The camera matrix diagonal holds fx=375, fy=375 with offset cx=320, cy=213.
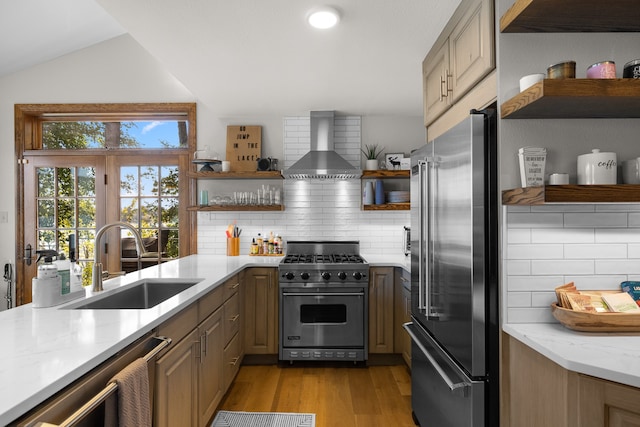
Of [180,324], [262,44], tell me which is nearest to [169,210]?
[262,44]

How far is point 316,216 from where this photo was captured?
14.1ft

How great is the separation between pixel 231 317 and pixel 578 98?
263 centimetres

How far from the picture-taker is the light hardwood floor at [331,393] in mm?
2594

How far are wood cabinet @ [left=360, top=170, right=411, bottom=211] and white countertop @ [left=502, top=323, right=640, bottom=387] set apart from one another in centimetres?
252

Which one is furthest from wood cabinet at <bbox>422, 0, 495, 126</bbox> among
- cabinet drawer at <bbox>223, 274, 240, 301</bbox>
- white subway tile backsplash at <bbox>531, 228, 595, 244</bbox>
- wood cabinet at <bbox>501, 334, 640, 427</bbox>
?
cabinet drawer at <bbox>223, 274, 240, 301</bbox>

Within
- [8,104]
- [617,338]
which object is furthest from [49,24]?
[617,338]

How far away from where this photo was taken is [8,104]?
167 inches

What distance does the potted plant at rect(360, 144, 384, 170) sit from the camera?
13.4 feet

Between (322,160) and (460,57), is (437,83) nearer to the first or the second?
(460,57)

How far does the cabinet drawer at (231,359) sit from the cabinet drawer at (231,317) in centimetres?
7

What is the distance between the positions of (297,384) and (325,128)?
257 cm

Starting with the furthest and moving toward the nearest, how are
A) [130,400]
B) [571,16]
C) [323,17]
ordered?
[323,17], [571,16], [130,400]

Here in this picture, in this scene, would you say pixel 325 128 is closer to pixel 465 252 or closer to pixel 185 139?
pixel 185 139

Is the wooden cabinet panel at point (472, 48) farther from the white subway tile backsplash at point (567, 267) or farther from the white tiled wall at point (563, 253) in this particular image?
the white subway tile backsplash at point (567, 267)
